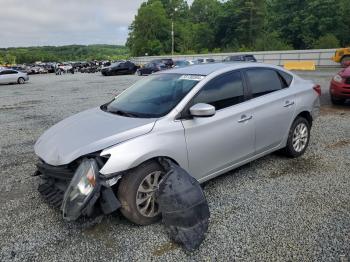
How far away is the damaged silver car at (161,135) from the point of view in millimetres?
3236

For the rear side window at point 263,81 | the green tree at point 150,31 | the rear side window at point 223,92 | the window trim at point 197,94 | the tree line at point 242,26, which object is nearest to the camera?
the window trim at point 197,94

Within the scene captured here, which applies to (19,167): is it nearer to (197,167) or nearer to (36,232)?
(36,232)

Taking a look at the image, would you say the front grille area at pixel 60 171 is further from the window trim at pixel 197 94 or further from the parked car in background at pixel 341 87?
the parked car in background at pixel 341 87

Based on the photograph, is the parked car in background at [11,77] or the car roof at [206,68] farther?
the parked car in background at [11,77]

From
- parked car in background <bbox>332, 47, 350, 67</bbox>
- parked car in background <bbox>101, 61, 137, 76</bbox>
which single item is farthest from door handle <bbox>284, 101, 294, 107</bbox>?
parked car in background <bbox>101, 61, 137, 76</bbox>

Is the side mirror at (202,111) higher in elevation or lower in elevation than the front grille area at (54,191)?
higher

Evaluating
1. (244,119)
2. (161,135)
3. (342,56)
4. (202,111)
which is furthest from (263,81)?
(342,56)

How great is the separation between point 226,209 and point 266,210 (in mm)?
431

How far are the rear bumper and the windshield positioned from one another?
678 centimetres

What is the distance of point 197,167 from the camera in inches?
152

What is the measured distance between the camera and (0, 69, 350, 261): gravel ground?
9.95 feet

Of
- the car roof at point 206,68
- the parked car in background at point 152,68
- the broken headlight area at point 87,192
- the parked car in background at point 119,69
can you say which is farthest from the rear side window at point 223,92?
the parked car in background at point 119,69

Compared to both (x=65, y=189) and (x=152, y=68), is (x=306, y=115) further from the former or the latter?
(x=152, y=68)

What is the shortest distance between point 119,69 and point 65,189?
3203 cm
